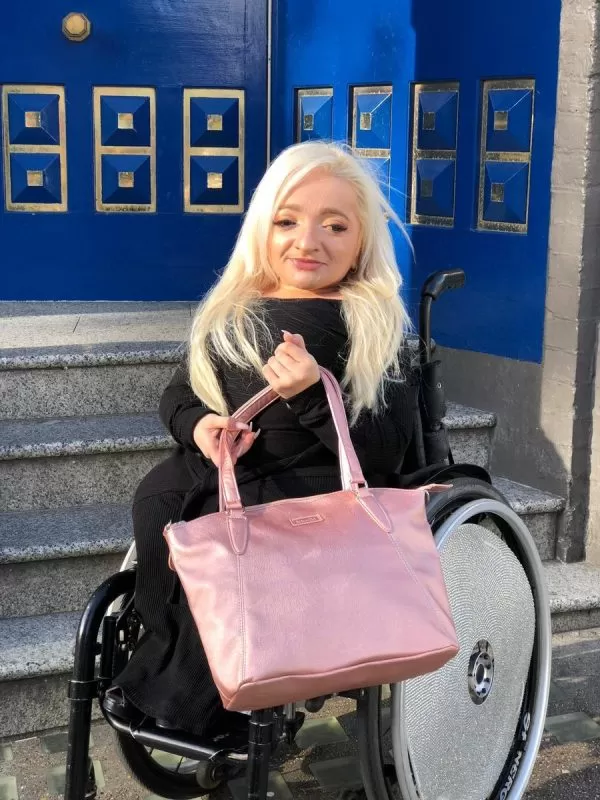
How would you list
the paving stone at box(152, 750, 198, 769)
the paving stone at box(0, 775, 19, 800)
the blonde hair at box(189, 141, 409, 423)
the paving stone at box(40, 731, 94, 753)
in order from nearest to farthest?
the blonde hair at box(189, 141, 409, 423) < the paving stone at box(0, 775, 19, 800) < the paving stone at box(152, 750, 198, 769) < the paving stone at box(40, 731, 94, 753)

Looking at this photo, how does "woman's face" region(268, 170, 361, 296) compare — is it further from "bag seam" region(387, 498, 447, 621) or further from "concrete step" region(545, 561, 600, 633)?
"concrete step" region(545, 561, 600, 633)

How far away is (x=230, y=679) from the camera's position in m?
1.77

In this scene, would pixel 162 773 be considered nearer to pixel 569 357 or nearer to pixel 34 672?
pixel 34 672

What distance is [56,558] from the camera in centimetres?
309

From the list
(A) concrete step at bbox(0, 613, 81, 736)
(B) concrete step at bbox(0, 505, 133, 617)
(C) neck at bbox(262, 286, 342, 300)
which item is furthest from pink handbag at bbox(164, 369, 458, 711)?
(B) concrete step at bbox(0, 505, 133, 617)

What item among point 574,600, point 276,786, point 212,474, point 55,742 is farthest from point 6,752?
point 574,600

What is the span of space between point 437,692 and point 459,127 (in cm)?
222

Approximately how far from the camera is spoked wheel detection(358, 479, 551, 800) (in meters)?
2.12

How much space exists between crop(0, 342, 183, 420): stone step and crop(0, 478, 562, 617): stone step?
0.44m

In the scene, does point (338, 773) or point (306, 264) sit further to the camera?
point (338, 773)


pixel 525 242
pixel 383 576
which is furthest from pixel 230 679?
pixel 525 242

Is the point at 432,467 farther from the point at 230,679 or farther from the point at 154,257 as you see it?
the point at 154,257

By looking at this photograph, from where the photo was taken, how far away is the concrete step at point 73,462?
331 centimetres

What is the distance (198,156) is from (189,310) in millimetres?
643
